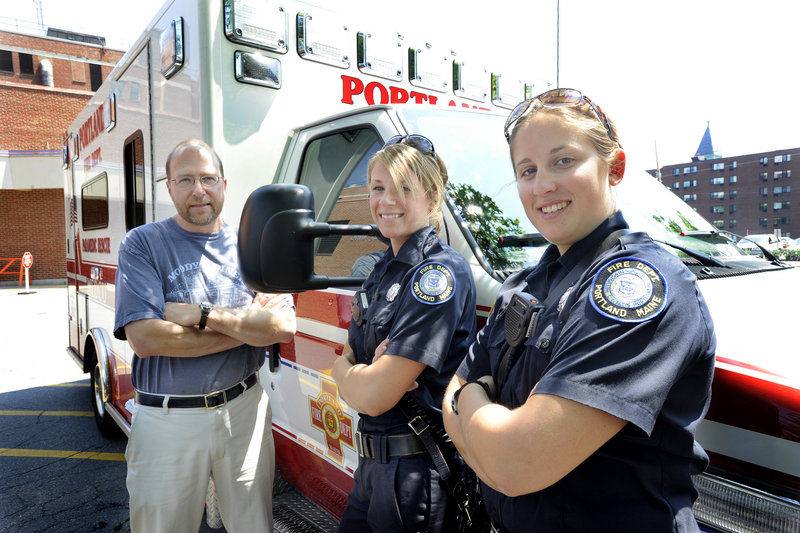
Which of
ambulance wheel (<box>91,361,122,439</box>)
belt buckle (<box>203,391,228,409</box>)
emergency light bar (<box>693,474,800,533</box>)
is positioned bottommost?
ambulance wheel (<box>91,361,122,439</box>)

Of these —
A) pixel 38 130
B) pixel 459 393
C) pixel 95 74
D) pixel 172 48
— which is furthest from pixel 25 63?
pixel 459 393

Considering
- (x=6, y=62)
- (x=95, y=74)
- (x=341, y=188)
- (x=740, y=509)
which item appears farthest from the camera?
(x=95, y=74)

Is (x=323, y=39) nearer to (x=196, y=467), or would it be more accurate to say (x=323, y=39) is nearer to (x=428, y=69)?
(x=428, y=69)

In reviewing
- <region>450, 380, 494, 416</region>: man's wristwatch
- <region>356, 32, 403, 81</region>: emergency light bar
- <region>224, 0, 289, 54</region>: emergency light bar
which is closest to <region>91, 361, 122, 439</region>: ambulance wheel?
<region>224, 0, 289, 54</region>: emergency light bar

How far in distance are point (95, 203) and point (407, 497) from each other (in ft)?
14.0

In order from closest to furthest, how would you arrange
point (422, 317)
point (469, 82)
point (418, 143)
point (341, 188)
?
point (422, 317) → point (418, 143) → point (341, 188) → point (469, 82)

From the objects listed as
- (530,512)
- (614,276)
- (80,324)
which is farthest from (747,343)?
(80,324)

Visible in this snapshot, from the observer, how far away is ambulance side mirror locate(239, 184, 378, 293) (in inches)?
61.9

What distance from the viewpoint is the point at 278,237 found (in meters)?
1.58

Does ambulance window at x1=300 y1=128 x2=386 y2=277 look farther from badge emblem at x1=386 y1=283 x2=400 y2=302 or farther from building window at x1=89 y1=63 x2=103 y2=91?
building window at x1=89 y1=63 x2=103 y2=91

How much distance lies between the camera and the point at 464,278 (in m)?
1.65

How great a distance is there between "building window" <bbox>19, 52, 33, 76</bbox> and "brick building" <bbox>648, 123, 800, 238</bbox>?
243 ft

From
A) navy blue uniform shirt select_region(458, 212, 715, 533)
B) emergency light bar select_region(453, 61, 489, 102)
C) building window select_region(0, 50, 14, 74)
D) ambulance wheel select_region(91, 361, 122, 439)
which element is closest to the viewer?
navy blue uniform shirt select_region(458, 212, 715, 533)

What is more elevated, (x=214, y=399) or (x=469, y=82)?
(x=469, y=82)
